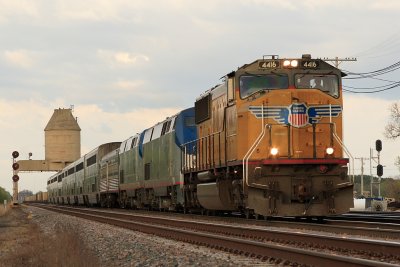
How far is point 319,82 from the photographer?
1856 cm

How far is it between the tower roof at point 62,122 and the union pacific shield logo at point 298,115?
89.9 meters

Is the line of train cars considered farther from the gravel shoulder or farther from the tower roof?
the tower roof

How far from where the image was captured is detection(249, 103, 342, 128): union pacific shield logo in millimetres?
18141

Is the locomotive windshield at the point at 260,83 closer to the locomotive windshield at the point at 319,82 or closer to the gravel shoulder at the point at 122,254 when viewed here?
the locomotive windshield at the point at 319,82

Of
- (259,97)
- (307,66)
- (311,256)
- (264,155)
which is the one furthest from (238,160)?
(311,256)

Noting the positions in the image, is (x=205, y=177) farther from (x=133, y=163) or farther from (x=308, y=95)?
(x=133, y=163)

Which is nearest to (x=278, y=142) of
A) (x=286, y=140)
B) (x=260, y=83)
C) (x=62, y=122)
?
(x=286, y=140)

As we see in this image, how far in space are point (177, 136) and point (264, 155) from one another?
961 centimetres

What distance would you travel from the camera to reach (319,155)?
18.1 metres

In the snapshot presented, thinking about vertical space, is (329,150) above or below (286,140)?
below

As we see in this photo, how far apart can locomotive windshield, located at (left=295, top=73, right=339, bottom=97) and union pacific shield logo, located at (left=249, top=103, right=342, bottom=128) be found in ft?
1.96

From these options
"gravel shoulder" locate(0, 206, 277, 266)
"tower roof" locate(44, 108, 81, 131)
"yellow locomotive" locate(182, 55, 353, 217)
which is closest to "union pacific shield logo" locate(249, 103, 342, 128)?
"yellow locomotive" locate(182, 55, 353, 217)

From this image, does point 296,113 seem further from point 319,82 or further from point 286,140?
point 319,82

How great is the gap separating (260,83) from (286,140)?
1910 mm
